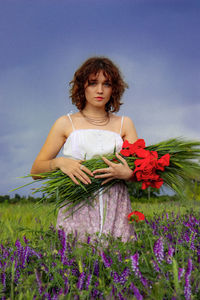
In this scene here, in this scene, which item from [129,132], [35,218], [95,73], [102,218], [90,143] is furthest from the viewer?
[35,218]

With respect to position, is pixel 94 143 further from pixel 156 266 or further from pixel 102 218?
pixel 156 266

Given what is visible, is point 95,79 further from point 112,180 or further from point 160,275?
Result: point 160,275

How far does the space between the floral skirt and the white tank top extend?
1.18 ft

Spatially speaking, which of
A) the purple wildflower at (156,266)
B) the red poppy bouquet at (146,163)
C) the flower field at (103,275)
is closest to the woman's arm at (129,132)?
the red poppy bouquet at (146,163)

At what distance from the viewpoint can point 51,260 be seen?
182 centimetres

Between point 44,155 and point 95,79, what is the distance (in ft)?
2.80

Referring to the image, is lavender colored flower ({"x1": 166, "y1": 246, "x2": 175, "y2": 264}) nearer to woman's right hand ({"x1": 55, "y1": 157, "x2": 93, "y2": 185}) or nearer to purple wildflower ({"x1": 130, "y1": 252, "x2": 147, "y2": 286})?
purple wildflower ({"x1": 130, "y1": 252, "x2": 147, "y2": 286})

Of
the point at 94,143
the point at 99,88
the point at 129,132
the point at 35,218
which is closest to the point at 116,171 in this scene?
the point at 94,143

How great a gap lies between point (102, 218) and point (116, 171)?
0.42m

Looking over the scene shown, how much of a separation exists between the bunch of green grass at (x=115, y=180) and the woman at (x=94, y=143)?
0.06 meters

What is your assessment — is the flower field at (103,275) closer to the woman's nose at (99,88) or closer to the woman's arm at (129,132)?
the woman's arm at (129,132)

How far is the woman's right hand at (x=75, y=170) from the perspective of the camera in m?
2.60

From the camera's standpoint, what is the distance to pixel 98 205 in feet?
9.04

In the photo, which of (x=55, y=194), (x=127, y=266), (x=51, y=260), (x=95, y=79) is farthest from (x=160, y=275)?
(x=95, y=79)
